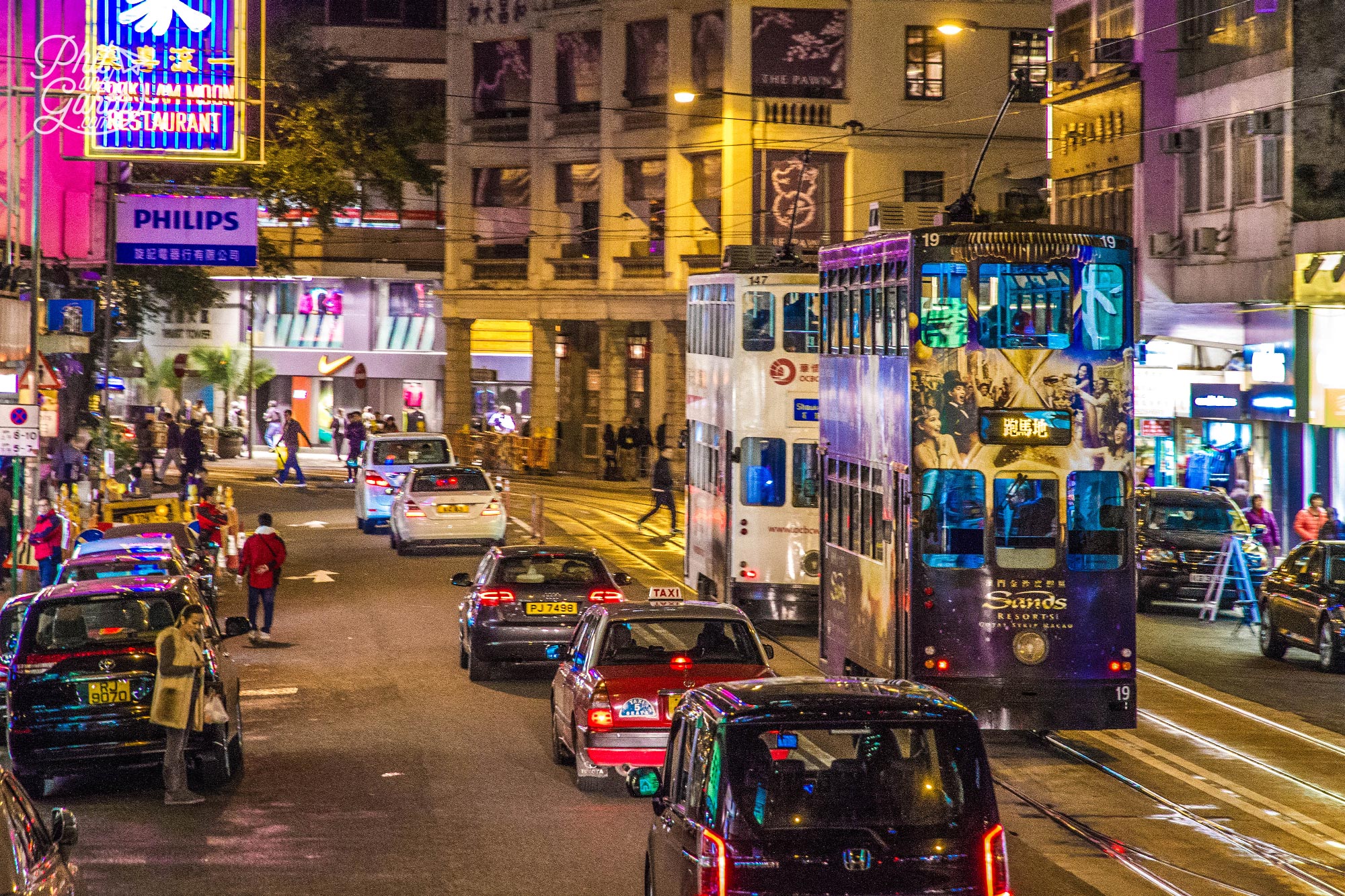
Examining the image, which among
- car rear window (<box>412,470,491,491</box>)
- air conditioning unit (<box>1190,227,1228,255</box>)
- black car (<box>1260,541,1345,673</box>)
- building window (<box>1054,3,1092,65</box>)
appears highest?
building window (<box>1054,3,1092,65</box>)

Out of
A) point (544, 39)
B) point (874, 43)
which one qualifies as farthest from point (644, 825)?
point (544, 39)

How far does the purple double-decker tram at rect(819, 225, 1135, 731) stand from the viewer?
49.7ft

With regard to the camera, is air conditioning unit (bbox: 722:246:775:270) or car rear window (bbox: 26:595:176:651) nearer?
car rear window (bbox: 26:595:176:651)

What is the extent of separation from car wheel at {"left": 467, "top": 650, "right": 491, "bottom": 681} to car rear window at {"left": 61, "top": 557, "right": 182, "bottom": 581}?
3.24 meters

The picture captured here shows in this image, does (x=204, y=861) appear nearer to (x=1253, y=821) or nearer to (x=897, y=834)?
(x=897, y=834)

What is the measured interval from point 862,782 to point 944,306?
7993 mm

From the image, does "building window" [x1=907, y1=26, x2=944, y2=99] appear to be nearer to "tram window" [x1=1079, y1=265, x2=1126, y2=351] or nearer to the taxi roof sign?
"tram window" [x1=1079, y1=265, x2=1126, y2=351]

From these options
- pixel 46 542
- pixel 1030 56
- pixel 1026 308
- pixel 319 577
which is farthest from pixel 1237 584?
pixel 1030 56

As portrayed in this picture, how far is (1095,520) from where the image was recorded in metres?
15.2

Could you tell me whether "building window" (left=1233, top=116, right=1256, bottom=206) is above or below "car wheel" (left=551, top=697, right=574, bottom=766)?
above

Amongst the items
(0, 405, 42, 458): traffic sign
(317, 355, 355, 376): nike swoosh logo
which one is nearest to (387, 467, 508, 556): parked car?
(0, 405, 42, 458): traffic sign

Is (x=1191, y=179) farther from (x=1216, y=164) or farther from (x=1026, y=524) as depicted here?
(x=1026, y=524)

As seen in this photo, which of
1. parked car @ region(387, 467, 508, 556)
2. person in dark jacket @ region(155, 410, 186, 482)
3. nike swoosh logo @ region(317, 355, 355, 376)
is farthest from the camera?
nike swoosh logo @ region(317, 355, 355, 376)

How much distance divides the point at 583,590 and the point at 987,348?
5.86 meters
